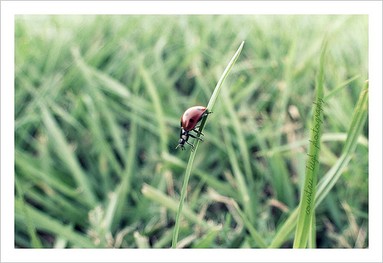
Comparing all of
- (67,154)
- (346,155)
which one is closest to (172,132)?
(67,154)

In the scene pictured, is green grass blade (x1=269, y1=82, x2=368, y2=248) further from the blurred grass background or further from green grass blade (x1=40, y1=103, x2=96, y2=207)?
green grass blade (x1=40, y1=103, x2=96, y2=207)

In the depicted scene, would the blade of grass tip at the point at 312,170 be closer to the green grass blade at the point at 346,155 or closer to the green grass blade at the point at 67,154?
the green grass blade at the point at 346,155

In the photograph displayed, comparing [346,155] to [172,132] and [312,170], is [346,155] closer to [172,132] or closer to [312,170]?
[312,170]

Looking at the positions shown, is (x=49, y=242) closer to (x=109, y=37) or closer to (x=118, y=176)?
(x=118, y=176)

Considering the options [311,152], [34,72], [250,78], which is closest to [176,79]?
[250,78]

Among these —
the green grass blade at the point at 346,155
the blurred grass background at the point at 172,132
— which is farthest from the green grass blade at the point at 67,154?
the green grass blade at the point at 346,155

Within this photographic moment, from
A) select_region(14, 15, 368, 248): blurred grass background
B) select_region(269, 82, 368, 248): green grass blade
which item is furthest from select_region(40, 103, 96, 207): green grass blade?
select_region(269, 82, 368, 248): green grass blade
